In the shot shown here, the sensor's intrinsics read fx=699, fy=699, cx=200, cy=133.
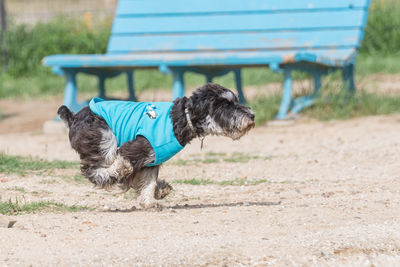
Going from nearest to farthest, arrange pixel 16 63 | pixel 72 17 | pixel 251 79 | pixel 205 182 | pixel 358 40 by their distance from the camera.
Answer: pixel 205 182
pixel 358 40
pixel 251 79
pixel 16 63
pixel 72 17

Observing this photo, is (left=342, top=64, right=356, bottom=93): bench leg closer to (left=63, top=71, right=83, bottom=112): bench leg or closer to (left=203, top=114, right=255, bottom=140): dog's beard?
(left=63, top=71, right=83, bottom=112): bench leg

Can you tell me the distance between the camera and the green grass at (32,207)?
15.5 ft

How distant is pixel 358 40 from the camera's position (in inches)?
409

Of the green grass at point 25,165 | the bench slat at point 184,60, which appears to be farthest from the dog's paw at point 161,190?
the bench slat at point 184,60

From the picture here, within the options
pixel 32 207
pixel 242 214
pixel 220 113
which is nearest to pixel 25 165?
pixel 32 207

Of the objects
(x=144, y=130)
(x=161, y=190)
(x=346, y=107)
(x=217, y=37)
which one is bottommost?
(x=161, y=190)

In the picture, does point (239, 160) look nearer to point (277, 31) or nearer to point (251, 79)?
point (277, 31)

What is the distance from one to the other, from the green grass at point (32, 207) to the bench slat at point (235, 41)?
20.0 feet

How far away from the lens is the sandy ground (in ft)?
12.3

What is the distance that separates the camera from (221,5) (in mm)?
10945

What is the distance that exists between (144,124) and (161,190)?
0.63 metres

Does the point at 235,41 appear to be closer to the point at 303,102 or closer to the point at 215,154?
the point at 303,102

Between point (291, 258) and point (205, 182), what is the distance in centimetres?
246

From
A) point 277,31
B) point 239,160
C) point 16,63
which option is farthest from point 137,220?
point 16,63
